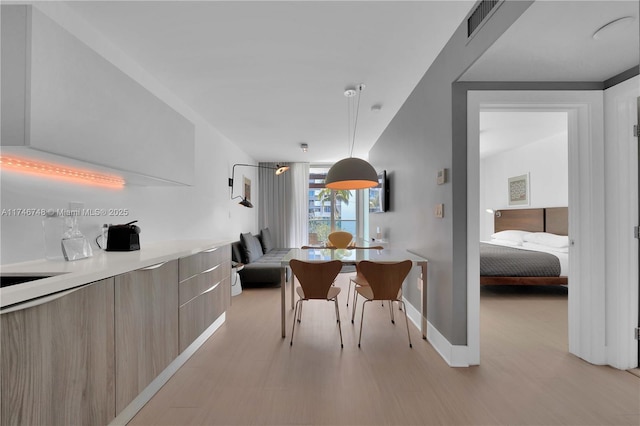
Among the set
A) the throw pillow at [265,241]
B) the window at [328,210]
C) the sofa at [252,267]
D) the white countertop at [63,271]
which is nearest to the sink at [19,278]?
the white countertop at [63,271]

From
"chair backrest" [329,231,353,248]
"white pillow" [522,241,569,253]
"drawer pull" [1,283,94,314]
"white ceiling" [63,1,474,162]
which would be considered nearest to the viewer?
"drawer pull" [1,283,94,314]

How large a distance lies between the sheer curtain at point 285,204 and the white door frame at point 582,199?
5.02m

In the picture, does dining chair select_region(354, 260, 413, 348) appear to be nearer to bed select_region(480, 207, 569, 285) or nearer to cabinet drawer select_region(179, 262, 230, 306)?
cabinet drawer select_region(179, 262, 230, 306)

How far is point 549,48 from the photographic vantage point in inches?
65.3

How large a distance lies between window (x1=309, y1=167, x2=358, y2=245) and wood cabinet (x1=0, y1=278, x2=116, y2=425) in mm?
5825

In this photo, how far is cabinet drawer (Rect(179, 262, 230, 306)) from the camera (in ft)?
6.64

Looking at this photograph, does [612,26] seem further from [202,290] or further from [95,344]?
[202,290]

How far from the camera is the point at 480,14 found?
168 centimetres

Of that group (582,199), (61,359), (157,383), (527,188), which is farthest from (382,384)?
(527,188)

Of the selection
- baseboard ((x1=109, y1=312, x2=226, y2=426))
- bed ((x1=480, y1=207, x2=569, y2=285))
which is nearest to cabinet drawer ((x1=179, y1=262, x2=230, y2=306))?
baseboard ((x1=109, y1=312, x2=226, y2=426))

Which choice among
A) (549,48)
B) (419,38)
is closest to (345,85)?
(419,38)

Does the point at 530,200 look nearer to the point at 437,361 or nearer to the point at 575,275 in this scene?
the point at 575,275

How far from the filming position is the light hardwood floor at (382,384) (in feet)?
5.10

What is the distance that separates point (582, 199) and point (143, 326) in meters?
3.22
